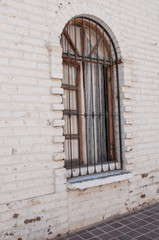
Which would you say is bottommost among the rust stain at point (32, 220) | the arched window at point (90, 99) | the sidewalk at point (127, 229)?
the sidewalk at point (127, 229)

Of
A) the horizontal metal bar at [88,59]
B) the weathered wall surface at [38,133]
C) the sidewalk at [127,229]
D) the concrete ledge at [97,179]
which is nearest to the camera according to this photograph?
the weathered wall surface at [38,133]

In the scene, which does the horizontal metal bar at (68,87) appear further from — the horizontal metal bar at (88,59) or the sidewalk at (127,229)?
the sidewalk at (127,229)

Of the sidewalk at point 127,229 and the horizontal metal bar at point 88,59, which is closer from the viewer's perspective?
the sidewalk at point 127,229

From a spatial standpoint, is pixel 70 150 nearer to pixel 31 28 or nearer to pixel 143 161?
pixel 143 161

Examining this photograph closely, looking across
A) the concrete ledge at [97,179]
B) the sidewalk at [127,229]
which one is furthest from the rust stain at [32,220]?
the concrete ledge at [97,179]

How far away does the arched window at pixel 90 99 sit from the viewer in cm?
373

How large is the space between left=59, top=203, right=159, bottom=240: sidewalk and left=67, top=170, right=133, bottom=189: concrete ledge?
0.65 m

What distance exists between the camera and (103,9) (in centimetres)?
389

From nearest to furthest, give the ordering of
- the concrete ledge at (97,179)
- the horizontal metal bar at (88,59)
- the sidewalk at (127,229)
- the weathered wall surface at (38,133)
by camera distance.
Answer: the weathered wall surface at (38,133), the sidewalk at (127,229), the concrete ledge at (97,179), the horizontal metal bar at (88,59)

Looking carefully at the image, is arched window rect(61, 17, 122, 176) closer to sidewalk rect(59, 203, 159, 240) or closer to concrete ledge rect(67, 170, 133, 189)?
concrete ledge rect(67, 170, 133, 189)

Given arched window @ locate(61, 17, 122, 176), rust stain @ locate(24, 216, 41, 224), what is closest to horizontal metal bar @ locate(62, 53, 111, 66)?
arched window @ locate(61, 17, 122, 176)

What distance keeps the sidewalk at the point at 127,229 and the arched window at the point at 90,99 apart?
85 centimetres

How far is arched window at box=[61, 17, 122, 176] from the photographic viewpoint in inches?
147

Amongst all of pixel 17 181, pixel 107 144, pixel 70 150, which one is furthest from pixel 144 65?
pixel 17 181
